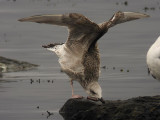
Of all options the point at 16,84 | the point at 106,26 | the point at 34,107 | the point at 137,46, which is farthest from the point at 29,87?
the point at 137,46

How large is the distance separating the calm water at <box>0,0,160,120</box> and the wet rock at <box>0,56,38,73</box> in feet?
1.34

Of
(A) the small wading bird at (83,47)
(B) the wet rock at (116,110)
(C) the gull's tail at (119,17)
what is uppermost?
(C) the gull's tail at (119,17)

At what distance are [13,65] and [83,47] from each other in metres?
5.44

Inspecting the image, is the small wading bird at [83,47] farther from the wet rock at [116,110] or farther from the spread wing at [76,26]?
the wet rock at [116,110]

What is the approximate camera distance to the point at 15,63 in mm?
19922

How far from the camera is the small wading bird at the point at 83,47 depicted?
14062 mm

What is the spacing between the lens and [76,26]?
1441cm

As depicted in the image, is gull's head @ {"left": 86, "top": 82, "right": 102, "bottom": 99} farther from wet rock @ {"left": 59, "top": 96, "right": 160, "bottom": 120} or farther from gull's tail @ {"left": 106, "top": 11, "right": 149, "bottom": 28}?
gull's tail @ {"left": 106, "top": 11, "right": 149, "bottom": 28}

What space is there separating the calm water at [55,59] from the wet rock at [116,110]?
0.48 m

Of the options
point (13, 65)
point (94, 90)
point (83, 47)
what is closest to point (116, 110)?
point (94, 90)

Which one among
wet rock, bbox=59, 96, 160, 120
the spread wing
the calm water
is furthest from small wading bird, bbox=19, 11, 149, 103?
the calm water

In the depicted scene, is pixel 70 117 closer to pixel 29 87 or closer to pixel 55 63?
pixel 29 87

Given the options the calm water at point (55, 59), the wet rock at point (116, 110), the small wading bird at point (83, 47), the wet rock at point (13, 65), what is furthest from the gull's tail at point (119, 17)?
the wet rock at point (13, 65)

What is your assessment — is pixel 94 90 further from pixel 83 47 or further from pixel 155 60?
pixel 155 60
